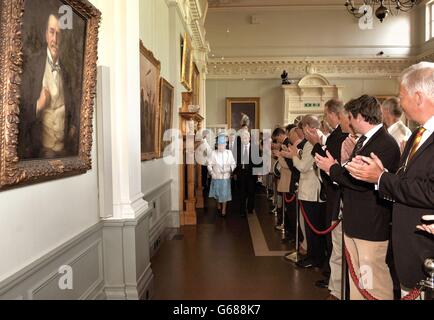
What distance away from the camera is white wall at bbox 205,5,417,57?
17.7m

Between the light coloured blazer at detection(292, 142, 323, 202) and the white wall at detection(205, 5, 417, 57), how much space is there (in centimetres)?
1322

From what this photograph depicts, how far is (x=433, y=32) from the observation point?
54.4 feet

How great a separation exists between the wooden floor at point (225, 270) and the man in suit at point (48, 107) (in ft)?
8.53

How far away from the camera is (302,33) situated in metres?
17.9

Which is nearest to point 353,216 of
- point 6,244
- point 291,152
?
point 291,152

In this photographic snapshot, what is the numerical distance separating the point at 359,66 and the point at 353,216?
15.9m

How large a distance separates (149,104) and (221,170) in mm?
3745

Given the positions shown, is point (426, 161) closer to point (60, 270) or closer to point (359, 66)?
point (60, 270)

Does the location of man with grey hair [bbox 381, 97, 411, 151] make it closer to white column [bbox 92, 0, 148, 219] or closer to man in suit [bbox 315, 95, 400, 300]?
man in suit [bbox 315, 95, 400, 300]

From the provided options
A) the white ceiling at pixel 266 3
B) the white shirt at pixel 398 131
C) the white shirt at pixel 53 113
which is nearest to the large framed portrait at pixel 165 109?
the white shirt at pixel 398 131

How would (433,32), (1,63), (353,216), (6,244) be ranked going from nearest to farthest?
(1,63), (6,244), (353,216), (433,32)

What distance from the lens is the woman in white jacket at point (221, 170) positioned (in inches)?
380

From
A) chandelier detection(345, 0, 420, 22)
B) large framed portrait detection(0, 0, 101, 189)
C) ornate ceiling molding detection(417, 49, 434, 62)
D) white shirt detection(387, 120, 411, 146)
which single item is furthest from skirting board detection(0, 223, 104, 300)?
ornate ceiling molding detection(417, 49, 434, 62)

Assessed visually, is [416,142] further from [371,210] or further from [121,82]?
[121,82]
